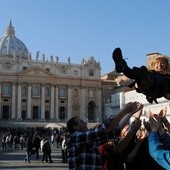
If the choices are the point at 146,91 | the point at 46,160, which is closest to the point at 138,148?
the point at 146,91

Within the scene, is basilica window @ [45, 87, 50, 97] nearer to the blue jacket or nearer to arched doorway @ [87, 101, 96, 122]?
arched doorway @ [87, 101, 96, 122]

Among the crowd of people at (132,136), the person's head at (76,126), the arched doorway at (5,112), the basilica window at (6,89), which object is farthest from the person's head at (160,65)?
the basilica window at (6,89)

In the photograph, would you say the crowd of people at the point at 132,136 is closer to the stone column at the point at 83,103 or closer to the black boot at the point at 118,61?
the black boot at the point at 118,61

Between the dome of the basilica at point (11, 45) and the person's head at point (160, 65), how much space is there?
82.8 meters

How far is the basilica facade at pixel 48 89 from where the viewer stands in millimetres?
64750

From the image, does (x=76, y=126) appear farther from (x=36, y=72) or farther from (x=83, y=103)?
(x=83, y=103)

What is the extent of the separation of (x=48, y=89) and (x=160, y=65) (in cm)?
6560

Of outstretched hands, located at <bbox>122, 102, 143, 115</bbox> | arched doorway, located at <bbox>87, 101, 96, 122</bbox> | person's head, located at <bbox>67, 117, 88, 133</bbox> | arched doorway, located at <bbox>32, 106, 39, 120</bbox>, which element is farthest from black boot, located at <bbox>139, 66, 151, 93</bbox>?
arched doorway, located at <bbox>87, 101, 96, 122</bbox>

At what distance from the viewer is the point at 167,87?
8.45ft

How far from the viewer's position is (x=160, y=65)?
2.89m

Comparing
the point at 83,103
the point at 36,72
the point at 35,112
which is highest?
the point at 36,72

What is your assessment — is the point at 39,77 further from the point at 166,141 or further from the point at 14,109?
the point at 166,141

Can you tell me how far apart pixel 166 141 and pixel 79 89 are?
66.4 m

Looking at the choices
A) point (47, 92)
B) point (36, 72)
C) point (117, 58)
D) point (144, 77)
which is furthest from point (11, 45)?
point (144, 77)
